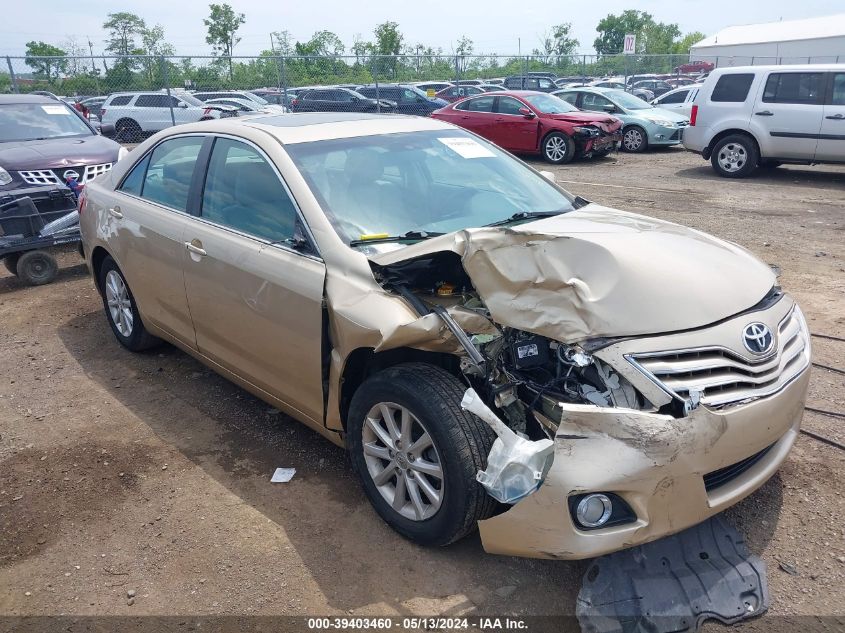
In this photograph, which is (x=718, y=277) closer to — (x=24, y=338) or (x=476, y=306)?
(x=476, y=306)

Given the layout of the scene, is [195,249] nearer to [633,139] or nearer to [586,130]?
[586,130]

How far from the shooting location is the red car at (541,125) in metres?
14.6

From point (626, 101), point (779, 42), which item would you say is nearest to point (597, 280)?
point (626, 101)

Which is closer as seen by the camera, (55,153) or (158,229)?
(158,229)

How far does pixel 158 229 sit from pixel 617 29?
83.1 m

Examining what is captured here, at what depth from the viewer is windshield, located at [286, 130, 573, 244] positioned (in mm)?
3475

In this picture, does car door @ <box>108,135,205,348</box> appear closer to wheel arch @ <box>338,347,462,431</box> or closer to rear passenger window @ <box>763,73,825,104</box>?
wheel arch @ <box>338,347,462,431</box>

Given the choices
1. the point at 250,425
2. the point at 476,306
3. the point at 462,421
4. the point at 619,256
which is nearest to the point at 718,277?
the point at 619,256

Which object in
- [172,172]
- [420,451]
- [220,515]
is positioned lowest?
[220,515]

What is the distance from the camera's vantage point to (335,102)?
20719mm

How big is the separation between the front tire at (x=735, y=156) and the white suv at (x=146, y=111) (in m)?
13.3

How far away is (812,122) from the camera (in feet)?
36.9

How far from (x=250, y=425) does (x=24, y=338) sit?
2.76 m

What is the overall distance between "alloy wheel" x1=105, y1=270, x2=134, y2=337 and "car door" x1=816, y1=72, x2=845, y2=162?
1080 cm
